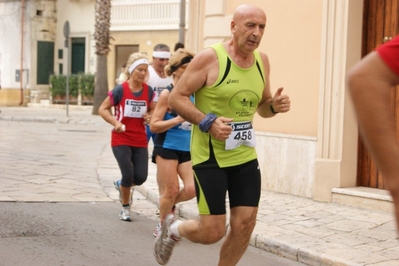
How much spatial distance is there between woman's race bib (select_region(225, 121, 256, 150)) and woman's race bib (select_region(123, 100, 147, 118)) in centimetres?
327

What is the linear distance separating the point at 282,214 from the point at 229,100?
3.92 m

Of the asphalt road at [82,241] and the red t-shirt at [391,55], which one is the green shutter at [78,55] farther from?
the red t-shirt at [391,55]

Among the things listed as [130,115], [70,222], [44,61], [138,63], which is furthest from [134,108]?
[44,61]

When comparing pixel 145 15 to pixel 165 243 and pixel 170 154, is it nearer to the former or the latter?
pixel 170 154

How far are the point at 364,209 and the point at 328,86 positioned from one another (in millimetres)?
1578

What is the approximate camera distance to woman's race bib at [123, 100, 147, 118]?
824 cm

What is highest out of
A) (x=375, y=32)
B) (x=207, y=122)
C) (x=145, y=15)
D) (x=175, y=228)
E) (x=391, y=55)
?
(x=145, y=15)

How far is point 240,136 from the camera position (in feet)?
16.6

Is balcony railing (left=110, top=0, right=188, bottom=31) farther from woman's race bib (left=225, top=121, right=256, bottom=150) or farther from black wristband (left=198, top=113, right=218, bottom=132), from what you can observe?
black wristband (left=198, top=113, right=218, bottom=132)

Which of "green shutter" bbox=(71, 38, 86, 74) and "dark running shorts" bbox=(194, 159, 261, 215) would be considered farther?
"green shutter" bbox=(71, 38, 86, 74)

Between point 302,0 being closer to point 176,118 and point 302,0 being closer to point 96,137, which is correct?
point 176,118

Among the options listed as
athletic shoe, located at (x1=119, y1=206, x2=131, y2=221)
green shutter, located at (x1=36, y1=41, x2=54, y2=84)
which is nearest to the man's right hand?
athletic shoe, located at (x1=119, y1=206, x2=131, y2=221)

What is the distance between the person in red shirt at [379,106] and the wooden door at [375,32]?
7235mm

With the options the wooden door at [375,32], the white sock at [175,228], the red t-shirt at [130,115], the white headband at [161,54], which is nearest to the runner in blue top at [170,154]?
the red t-shirt at [130,115]
